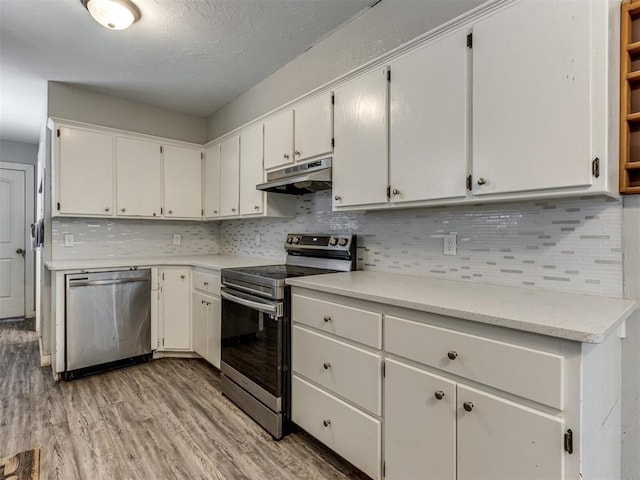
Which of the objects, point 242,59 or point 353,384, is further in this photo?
point 242,59

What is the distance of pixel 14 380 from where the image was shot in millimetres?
2754

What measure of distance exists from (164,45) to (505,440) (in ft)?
9.60

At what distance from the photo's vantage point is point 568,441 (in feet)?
3.13

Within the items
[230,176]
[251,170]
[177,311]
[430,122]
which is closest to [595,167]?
[430,122]

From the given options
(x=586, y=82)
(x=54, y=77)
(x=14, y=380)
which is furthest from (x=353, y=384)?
(x=54, y=77)

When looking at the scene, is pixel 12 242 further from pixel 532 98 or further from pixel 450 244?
pixel 532 98

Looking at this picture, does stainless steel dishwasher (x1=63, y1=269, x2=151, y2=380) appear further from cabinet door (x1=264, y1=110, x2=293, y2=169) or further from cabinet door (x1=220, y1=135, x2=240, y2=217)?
cabinet door (x1=264, y1=110, x2=293, y2=169)

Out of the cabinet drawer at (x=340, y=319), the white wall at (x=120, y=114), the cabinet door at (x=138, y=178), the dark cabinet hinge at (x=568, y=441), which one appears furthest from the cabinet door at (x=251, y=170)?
the dark cabinet hinge at (x=568, y=441)

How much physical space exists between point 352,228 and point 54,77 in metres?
2.81

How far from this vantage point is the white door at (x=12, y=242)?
183 inches

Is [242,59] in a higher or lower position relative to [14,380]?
higher

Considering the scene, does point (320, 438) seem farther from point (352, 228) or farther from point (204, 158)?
point (204, 158)

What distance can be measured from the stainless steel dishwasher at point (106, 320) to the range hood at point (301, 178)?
1420 millimetres

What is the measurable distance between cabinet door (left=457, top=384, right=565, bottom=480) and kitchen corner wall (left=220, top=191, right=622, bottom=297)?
0.66 meters
